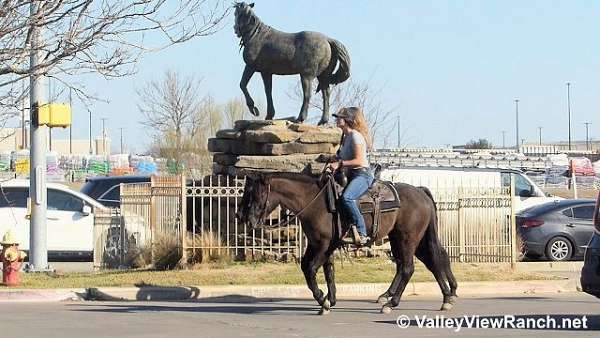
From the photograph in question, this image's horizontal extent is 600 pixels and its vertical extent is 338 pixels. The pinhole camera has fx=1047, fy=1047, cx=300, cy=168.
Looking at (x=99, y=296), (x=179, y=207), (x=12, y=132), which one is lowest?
(x=99, y=296)

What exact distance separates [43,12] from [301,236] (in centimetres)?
1024

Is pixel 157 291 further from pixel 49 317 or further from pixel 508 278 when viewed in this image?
pixel 508 278

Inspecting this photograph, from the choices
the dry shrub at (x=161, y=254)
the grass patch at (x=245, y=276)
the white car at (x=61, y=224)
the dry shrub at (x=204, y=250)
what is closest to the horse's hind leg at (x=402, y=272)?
the grass patch at (x=245, y=276)

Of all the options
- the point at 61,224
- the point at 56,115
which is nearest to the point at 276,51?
the point at 56,115

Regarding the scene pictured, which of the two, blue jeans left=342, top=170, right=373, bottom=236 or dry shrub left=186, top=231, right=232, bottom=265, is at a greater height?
blue jeans left=342, top=170, right=373, bottom=236

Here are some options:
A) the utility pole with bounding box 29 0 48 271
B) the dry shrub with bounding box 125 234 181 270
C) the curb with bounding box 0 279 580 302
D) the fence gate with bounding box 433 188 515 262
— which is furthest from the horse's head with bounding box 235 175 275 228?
the fence gate with bounding box 433 188 515 262

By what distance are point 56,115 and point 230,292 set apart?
14.2 ft

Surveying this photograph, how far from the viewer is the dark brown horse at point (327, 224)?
1304 cm

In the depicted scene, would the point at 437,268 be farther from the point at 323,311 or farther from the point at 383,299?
the point at 323,311

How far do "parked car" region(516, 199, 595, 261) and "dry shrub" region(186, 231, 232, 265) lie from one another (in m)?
7.93

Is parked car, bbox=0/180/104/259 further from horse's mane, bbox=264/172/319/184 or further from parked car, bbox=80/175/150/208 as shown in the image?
horse's mane, bbox=264/172/319/184

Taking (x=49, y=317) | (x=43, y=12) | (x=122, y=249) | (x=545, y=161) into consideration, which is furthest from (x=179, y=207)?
(x=545, y=161)

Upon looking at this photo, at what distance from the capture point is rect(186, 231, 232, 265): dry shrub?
17922 millimetres

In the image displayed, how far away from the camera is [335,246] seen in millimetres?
13156
